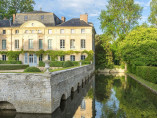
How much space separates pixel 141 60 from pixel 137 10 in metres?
13.2

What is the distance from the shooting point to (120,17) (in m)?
36.3

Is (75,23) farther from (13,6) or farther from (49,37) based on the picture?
(13,6)

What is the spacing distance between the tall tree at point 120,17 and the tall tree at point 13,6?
819 inches

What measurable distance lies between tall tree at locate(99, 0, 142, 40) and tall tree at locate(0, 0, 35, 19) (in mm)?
20814

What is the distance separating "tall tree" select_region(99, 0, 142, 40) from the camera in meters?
36.1

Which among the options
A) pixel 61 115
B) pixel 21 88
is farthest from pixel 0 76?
pixel 61 115

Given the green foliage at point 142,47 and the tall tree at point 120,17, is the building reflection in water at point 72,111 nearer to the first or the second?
the green foliage at point 142,47

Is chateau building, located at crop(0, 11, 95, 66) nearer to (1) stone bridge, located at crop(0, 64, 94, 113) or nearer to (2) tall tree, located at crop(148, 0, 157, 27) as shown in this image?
(2) tall tree, located at crop(148, 0, 157, 27)

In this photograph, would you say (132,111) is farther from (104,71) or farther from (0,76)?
(104,71)

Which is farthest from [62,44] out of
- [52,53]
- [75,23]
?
[75,23]

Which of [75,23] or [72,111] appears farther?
[75,23]

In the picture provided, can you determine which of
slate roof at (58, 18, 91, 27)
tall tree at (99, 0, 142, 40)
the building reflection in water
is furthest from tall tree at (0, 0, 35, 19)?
the building reflection in water

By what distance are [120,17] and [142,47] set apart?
34.8 feet

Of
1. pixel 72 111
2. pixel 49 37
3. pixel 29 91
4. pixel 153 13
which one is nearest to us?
pixel 29 91
